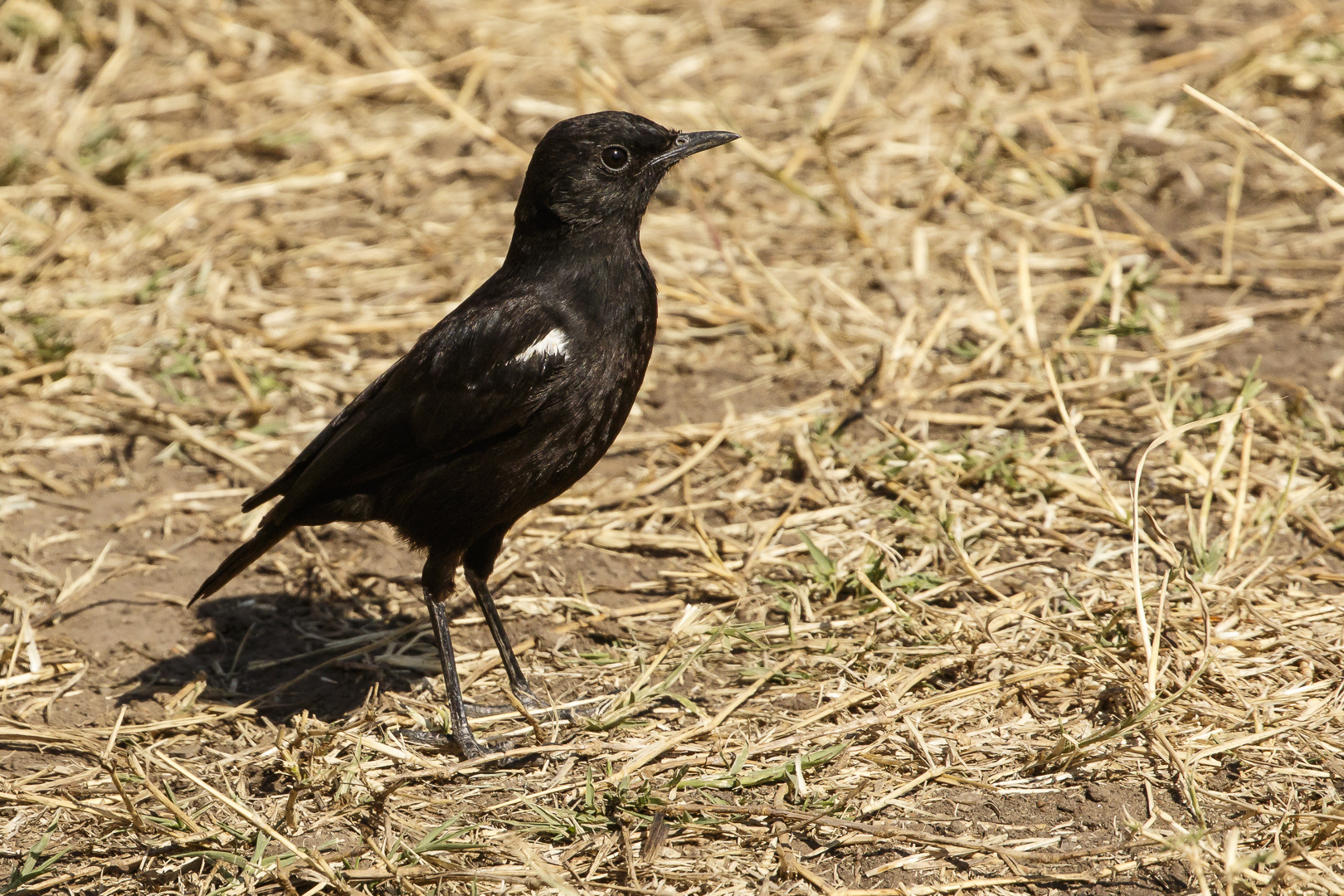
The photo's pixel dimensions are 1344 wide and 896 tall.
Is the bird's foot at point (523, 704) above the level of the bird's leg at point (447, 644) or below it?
below

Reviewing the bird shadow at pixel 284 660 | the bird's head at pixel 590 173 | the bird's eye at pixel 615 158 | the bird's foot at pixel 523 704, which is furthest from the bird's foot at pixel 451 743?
the bird's eye at pixel 615 158

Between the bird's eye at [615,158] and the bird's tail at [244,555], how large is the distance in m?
1.64

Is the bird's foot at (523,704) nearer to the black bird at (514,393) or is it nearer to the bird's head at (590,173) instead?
the black bird at (514,393)

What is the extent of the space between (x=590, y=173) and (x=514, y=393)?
800 mm

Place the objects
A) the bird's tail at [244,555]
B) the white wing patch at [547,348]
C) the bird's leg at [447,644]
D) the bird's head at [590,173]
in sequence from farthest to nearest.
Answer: the bird's tail at [244,555] < the bird's head at [590,173] < the bird's leg at [447,644] < the white wing patch at [547,348]

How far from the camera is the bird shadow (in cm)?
439

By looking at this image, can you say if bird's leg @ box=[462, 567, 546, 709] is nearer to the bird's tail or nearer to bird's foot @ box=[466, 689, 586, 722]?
bird's foot @ box=[466, 689, 586, 722]

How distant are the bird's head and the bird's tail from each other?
1.34 metres

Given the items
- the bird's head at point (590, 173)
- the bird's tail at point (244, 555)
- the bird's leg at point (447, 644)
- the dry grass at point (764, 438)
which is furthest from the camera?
the bird's tail at point (244, 555)

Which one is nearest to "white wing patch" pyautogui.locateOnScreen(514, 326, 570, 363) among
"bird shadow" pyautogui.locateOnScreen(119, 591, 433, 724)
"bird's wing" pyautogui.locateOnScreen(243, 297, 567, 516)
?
"bird's wing" pyautogui.locateOnScreen(243, 297, 567, 516)

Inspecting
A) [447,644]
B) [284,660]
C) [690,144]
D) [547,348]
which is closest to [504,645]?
[447,644]

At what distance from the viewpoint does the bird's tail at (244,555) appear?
4.31 meters

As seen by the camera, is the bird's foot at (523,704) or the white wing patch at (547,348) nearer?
the white wing patch at (547,348)

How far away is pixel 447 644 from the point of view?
4.25 meters
